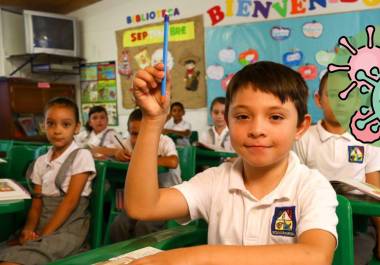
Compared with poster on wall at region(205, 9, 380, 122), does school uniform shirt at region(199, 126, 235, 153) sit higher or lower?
lower

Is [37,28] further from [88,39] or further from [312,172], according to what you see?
[312,172]

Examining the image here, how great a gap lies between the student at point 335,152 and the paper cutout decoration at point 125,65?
14.8ft

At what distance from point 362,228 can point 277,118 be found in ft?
2.05

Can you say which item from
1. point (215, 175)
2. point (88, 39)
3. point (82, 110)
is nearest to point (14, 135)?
point (82, 110)

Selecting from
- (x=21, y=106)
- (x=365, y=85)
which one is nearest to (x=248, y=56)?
(x=21, y=106)

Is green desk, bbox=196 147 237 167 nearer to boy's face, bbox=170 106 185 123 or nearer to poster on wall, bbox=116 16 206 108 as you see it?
boy's face, bbox=170 106 185 123

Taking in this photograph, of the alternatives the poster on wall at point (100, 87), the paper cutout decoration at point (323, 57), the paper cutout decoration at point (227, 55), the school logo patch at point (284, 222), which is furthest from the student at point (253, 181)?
the poster on wall at point (100, 87)

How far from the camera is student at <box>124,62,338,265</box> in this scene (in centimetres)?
81

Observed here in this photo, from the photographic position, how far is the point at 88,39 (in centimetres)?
626

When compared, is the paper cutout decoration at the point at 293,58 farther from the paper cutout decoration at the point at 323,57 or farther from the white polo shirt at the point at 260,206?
the white polo shirt at the point at 260,206

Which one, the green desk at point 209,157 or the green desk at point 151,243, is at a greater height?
the green desk at point 151,243

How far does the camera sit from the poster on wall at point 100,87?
6.02 m

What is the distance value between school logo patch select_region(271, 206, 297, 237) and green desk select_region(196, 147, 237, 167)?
164 centimetres

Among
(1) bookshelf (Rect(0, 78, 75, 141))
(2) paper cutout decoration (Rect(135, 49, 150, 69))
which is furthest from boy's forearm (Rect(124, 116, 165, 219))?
(2) paper cutout decoration (Rect(135, 49, 150, 69))
